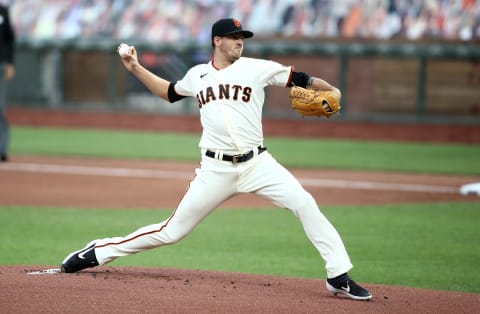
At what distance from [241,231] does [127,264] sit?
214 cm

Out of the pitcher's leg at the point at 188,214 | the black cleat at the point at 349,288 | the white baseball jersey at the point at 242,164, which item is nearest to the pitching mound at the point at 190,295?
the black cleat at the point at 349,288

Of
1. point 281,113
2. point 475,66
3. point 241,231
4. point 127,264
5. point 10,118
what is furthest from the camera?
point 10,118

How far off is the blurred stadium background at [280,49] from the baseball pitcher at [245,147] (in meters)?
14.5

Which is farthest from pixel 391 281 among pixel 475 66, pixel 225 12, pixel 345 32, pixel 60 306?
pixel 225 12

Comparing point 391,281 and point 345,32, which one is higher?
point 345,32

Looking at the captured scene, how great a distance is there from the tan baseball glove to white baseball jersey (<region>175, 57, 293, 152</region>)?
0.13m

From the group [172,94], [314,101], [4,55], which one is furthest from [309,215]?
[4,55]

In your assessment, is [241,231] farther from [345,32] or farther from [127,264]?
[345,32]

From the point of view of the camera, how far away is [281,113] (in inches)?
855

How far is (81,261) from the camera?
260 inches

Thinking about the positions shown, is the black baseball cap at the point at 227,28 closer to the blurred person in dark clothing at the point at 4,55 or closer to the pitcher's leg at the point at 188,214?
the pitcher's leg at the point at 188,214

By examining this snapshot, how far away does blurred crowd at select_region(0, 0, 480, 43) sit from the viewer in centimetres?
2120

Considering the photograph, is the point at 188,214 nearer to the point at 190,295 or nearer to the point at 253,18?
the point at 190,295

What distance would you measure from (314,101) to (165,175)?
28.7 feet
